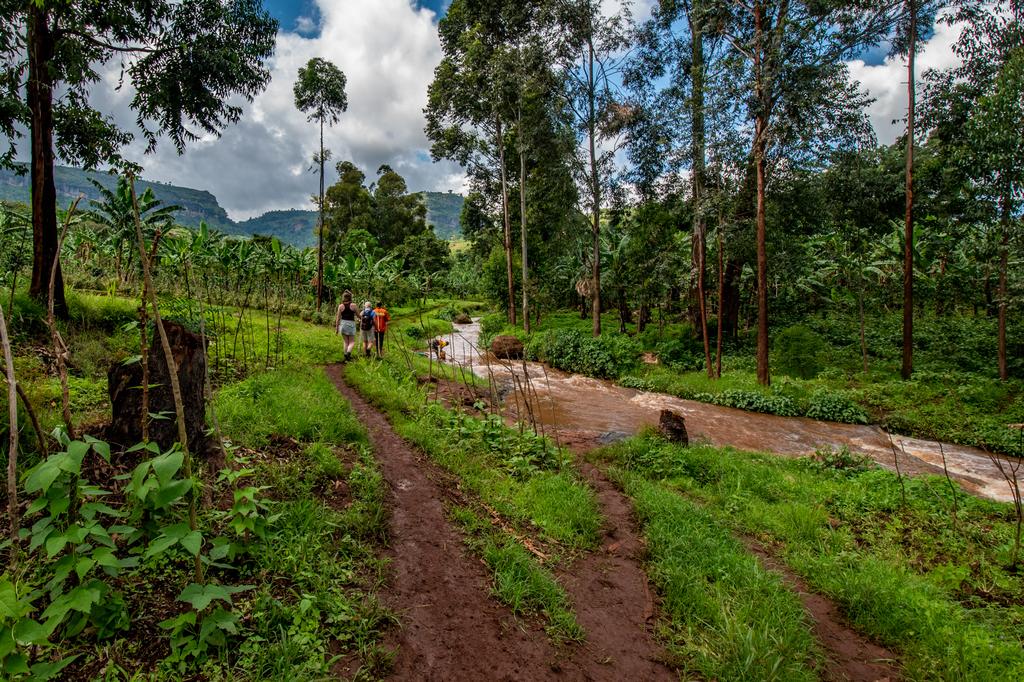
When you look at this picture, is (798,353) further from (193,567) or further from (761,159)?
(193,567)

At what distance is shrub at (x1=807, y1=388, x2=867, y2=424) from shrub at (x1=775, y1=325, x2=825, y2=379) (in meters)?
2.57

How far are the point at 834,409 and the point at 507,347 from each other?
12.6 m

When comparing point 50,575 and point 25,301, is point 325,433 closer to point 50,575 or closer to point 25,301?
point 50,575

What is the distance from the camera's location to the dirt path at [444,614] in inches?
112

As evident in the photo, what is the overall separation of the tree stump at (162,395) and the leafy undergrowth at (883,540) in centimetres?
587

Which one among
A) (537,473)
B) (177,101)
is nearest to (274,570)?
(537,473)

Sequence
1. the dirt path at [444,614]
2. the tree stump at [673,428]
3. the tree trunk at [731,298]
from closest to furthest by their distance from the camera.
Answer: the dirt path at [444,614] → the tree stump at [673,428] → the tree trunk at [731,298]

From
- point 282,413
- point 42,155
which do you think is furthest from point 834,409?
point 42,155

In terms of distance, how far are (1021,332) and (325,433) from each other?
78.8 ft

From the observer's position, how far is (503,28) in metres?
20.8

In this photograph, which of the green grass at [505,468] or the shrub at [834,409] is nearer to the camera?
Answer: the green grass at [505,468]

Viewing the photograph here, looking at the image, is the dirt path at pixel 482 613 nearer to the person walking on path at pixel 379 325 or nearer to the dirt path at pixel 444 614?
the dirt path at pixel 444 614

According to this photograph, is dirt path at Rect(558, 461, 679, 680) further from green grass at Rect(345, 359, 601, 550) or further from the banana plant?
the banana plant

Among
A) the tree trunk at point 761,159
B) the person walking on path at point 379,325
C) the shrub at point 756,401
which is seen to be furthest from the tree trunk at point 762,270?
the person walking on path at point 379,325
